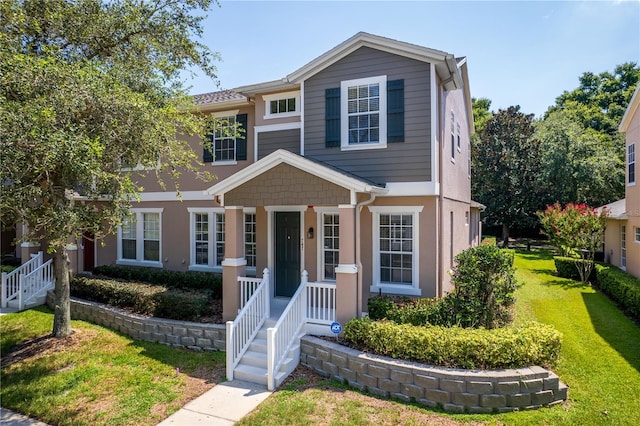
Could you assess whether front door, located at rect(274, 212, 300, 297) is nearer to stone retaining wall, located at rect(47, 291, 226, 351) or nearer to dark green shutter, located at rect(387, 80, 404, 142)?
stone retaining wall, located at rect(47, 291, 226, 351)

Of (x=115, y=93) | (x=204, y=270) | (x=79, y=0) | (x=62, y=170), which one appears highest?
(x=79, y=0)

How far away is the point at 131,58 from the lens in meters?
9.96

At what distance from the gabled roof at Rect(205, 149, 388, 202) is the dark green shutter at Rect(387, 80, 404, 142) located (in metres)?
1.56

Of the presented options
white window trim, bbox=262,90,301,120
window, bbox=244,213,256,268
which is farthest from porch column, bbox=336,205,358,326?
window, bbox=244,213,256,268

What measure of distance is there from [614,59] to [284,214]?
187ft

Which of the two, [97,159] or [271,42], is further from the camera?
[271,42]

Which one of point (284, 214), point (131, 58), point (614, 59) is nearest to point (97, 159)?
point (131, 58)

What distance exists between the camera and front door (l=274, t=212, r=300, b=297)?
1062 centimetres

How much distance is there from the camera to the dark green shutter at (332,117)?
400 inches


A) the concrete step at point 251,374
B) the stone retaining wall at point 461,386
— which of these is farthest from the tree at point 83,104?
the stone retaining wall at point 461,386

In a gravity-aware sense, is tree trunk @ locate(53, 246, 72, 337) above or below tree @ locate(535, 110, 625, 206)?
below

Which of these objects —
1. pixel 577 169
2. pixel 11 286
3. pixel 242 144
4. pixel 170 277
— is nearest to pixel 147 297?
pixel 170 277

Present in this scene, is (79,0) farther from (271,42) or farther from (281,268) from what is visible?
(281,268)

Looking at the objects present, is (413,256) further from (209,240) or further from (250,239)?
(209,240)
